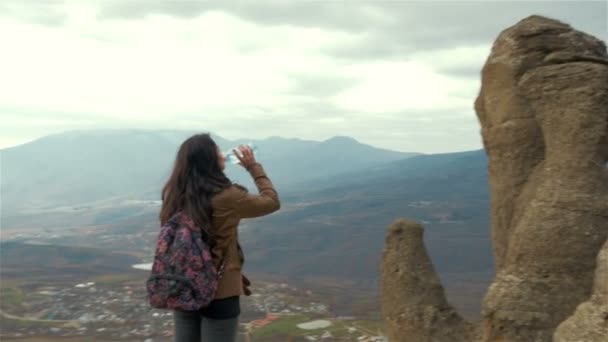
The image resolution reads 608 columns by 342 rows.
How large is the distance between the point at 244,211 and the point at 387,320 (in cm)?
587

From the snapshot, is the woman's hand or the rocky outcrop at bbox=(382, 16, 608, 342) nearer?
the woman's hand

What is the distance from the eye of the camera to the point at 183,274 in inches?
289

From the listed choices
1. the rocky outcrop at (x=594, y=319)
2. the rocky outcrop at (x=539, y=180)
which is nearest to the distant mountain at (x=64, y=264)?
the rocky outcrop at (x=539, y=180)

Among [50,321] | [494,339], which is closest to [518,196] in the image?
[494,339]

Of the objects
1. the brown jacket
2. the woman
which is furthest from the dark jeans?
the brown jacket

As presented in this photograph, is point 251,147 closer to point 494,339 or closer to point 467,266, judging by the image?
point 494,339

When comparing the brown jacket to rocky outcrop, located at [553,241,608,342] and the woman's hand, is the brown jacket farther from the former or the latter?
rocky outcrop, located at [553,241,608,342]

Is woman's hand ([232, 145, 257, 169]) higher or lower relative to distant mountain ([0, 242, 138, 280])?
higher

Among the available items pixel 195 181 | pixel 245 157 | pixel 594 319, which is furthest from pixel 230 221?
pixel 594 319

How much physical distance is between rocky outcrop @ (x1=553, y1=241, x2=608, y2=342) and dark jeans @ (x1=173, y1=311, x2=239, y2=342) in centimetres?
389

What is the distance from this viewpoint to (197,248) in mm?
7430

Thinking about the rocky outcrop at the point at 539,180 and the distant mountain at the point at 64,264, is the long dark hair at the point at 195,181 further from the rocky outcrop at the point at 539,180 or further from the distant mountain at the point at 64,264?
the distant mountain at the point at 64,264

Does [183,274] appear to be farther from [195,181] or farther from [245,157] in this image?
[245,157]

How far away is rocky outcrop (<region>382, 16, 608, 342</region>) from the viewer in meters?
10.2
